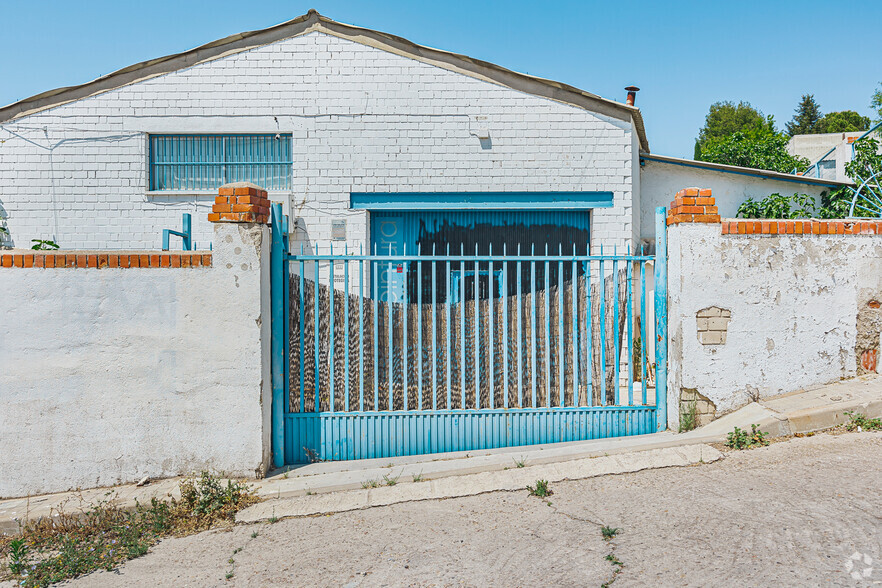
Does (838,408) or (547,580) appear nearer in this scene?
(547,580)

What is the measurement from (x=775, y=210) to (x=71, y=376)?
962 centimetres

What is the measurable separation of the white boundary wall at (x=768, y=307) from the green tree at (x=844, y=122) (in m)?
45.2

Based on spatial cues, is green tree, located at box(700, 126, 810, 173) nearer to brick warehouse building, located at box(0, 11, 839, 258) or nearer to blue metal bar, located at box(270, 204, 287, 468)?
brick warehouse building, located at box(0, 11, 839, 258)

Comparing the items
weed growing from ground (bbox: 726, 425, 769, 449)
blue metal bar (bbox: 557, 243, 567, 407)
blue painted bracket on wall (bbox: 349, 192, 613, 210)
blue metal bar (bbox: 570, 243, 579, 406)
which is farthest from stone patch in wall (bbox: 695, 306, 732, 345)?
blue painted bracket on wall (bbox: 349, 192, 613, 210)

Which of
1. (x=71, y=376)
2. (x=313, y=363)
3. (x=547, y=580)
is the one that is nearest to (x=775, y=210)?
(x=313, y=363)

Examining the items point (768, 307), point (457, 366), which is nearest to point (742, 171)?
point (768, 307)

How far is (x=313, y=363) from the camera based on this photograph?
216 inches

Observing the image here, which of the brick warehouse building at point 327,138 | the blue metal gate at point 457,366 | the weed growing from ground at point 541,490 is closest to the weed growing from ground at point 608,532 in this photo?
the weed growing from ground at point 541,490

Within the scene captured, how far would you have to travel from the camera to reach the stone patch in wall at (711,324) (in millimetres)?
5359

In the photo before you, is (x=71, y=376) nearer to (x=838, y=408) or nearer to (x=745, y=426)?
(x=745, y=426)

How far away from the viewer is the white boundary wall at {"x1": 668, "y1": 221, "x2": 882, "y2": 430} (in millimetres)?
5355

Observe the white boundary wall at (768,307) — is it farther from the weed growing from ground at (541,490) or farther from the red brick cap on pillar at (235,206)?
the red brick cap on pillar at (235,206)

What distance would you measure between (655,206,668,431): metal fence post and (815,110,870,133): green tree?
150ft

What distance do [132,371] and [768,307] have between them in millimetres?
5125
